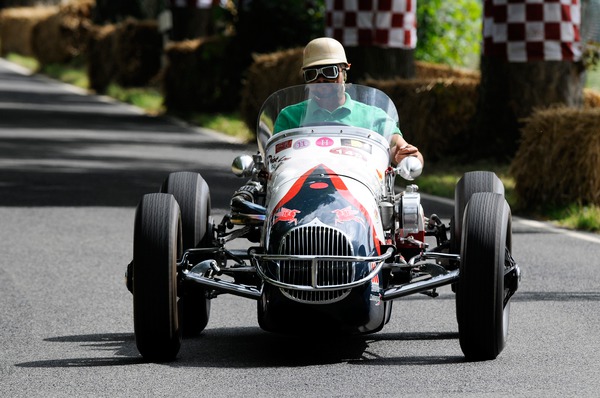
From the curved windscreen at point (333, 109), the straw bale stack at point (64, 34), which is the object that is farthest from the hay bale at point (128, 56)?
the curved windscreen at point (333, 109)

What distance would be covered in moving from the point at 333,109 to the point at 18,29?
2046 inches

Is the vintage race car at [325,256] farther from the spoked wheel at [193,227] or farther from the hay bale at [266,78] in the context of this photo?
the hay bale at [266,78]

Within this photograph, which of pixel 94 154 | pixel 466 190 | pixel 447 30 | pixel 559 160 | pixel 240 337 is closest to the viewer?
pixel 240 337

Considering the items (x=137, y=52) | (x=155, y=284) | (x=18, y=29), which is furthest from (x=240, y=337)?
(x=18, y=29)

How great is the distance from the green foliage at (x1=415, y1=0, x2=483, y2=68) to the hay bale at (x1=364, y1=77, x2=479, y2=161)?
11.0 m

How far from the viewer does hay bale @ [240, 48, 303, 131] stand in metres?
21.4

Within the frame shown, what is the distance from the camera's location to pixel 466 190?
8.13 metres

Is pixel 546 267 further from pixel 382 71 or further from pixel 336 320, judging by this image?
pixel 382 71

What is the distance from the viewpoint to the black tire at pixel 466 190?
315 inches

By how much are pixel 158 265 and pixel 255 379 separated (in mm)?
687

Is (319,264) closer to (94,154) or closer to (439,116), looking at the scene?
(439,116)

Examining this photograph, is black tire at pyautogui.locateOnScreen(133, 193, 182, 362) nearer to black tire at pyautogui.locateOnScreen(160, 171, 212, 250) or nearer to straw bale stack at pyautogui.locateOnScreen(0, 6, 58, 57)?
black tire at pyautogui.locateOnScreen(160, 171, 212, 250)

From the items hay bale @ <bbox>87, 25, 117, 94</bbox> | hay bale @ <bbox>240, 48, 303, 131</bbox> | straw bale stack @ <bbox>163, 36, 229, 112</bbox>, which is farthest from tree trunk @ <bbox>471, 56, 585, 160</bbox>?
hay bale @ <bbox>87, 25, 117, 94</bbox>

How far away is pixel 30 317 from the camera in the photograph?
8.34m
